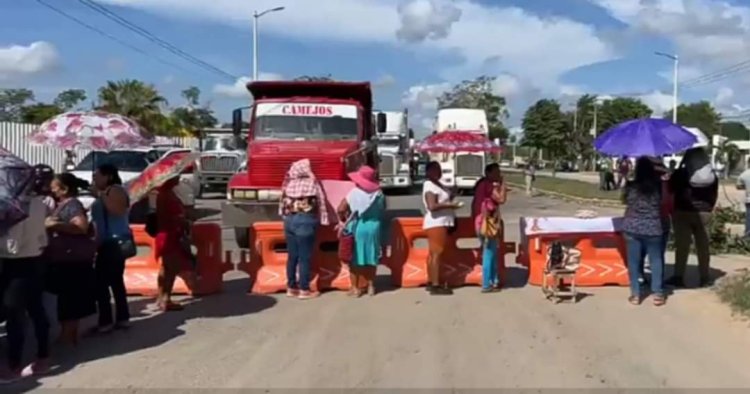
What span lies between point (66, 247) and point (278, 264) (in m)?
3.93

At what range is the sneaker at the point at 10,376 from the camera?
23.0 ft

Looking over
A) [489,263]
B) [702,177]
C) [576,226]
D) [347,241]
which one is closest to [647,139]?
[702,177]

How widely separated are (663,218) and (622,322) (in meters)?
2.05

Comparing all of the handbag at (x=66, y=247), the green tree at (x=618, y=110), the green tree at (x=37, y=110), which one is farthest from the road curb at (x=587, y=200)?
the green tree at (x=618, y=110)

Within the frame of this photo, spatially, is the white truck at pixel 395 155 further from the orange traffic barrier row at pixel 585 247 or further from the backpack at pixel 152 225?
the backpack at pixel 152 225

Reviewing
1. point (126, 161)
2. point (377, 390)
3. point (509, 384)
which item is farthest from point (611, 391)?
point (126, 161)

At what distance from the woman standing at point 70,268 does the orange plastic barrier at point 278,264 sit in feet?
10.6

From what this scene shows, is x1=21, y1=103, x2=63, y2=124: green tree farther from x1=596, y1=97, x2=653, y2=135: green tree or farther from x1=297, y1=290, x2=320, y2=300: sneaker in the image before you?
x1=596, y1=97, x2=653, y2=135: green tree

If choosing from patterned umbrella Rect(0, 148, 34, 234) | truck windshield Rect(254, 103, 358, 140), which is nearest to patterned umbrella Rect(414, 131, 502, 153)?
truck windshield Rect(254, 103, 358, 140)

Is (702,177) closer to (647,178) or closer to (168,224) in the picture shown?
(647,178)

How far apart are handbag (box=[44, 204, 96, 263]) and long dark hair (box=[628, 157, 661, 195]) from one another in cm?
618

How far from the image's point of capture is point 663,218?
35.3ft

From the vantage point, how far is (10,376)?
7070 mm

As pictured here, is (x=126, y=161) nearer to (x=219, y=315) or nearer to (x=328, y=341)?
(x=219, y=315)
